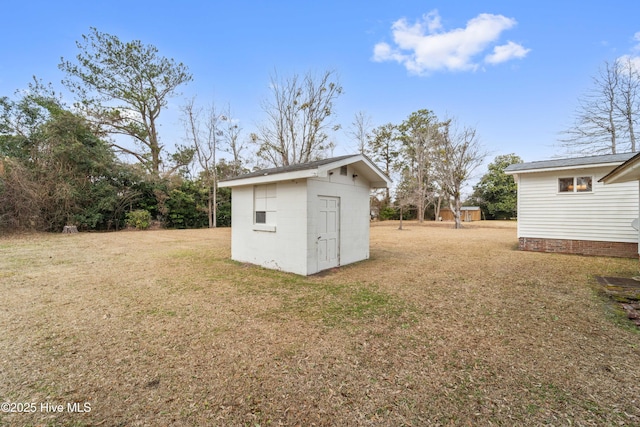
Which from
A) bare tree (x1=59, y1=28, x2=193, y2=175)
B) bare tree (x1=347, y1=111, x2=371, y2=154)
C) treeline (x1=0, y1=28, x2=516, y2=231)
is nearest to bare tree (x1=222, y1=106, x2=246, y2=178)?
treeline (x1=0, y1=28, x2=516, y2=231)

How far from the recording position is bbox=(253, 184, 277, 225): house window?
260 inches

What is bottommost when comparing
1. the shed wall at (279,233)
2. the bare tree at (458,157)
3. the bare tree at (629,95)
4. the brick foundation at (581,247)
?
the brick foundation at (581,247)

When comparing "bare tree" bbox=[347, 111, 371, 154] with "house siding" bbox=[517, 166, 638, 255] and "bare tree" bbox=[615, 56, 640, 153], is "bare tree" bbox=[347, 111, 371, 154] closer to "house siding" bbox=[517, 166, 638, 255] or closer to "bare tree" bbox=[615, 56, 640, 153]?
"house siding" bbox=[517, 166, 638, 255]

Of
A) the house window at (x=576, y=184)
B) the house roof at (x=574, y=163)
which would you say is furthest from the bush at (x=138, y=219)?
the house window at (x=576, y=184)

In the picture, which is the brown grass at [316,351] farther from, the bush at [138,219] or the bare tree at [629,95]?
the bare tree at [629,95]

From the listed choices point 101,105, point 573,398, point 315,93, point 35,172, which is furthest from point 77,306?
point 101,105

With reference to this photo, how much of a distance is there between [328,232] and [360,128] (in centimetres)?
2009

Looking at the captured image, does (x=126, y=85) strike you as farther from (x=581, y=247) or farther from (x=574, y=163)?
(x=581, y=247)

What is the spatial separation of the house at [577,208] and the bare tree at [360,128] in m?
15.6

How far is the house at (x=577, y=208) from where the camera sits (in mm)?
7930

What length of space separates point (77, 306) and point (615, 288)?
9.31m

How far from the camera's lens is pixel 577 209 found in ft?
27.9

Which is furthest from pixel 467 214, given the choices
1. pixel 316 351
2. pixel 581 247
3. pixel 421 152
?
pixel 316 351

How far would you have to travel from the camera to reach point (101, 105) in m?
18.3
